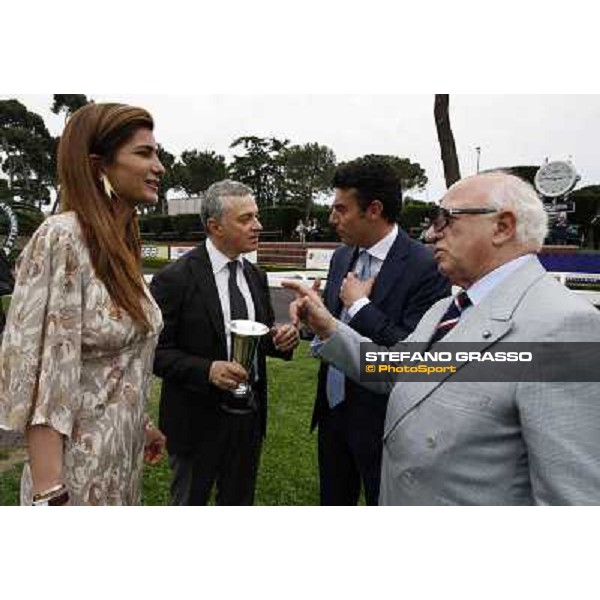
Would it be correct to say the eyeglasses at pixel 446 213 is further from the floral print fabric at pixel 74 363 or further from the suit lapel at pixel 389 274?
the floral print fabric at pixel 74 363

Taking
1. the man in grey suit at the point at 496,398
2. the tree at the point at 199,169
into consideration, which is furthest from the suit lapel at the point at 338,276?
the tree at the point at 199,169

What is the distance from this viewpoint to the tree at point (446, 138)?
2.23 metres

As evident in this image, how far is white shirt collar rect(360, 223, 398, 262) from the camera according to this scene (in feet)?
7.59

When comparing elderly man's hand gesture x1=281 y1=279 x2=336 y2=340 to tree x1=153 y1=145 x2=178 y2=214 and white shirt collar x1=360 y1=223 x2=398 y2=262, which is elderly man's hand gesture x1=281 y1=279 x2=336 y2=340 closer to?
white shirt collar x1=360 y1=223 x2=398 y2=262

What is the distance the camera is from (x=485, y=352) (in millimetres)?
1353

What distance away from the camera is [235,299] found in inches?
96.0

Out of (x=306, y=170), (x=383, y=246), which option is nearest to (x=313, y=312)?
(x=383, y=246)

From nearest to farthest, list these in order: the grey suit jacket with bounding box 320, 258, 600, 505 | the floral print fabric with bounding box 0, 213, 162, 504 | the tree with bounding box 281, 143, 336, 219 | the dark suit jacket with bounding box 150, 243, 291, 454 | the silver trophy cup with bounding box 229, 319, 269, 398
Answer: the grey suit jacket with bounding box 320, 258, 600, 505 < the floral print fabric with bounding box 0, 213, 162, 504 < the silver trophy cup with bounding box 229, 319, 269, 398 < the dark suit jacket with bounding box 150, 243, 291, 454 < the tree with bounding box 281, 143, 336, 219

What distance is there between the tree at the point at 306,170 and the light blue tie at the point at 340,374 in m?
0.47

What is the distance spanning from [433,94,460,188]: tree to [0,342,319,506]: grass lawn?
2.05m

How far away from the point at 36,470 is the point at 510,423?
113cm

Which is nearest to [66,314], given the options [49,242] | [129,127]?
[49,242]

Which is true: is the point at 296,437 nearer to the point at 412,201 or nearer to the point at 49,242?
the point at 412,201

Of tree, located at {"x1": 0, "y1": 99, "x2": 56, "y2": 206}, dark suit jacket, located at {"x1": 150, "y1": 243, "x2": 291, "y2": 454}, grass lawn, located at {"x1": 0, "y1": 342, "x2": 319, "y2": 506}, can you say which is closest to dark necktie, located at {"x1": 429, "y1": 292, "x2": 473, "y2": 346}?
dark suit jacket, located at {"x1": 150, "y1": 243, "x2": 291, "y2": 454}
